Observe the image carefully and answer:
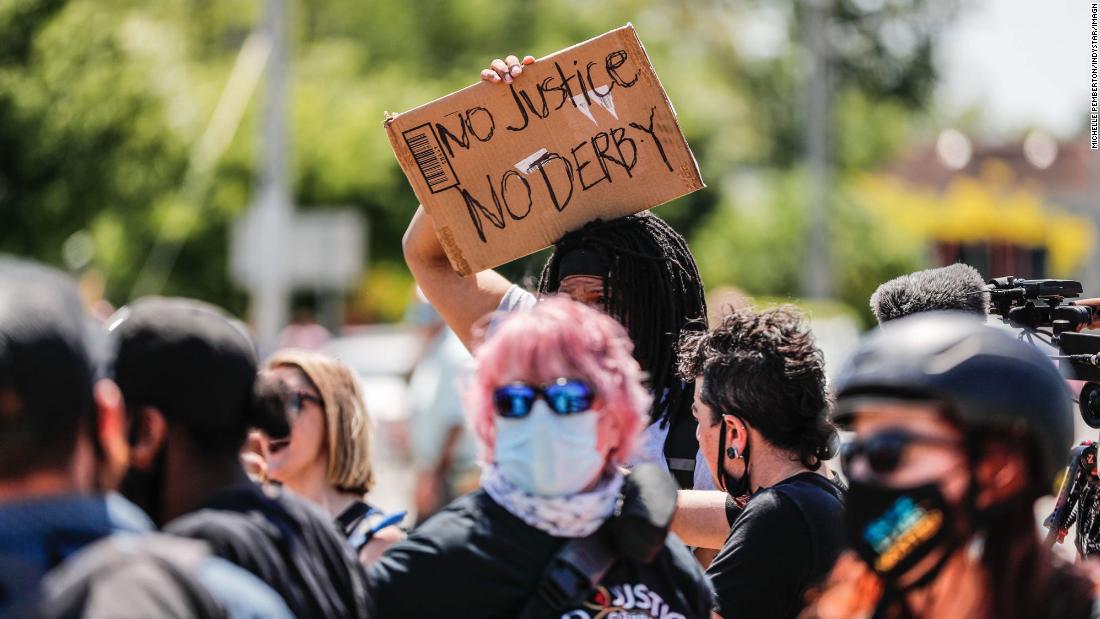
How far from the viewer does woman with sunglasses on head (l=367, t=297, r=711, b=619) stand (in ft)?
8.55

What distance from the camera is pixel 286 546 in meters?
2.40

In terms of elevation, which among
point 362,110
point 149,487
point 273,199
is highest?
point 362,110

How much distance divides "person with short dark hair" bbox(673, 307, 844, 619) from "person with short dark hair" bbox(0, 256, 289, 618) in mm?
1496

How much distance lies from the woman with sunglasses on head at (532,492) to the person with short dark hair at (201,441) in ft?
0.58

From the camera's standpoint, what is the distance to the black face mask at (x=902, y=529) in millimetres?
2258

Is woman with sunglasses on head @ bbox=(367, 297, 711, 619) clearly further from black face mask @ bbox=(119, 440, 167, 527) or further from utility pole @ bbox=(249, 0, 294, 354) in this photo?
utility pole @ bbox=(249, 0, 294, 354)

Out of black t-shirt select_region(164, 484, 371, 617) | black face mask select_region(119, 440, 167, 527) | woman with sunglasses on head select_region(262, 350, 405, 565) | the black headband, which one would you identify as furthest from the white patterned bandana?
woman with sunglasses on head select_region(262, 350, 405, 565)

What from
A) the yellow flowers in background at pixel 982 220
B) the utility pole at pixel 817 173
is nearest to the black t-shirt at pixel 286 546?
the utility pole at pixel 817 173

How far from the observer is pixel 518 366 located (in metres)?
2.66

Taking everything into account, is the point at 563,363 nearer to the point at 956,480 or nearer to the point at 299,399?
the point at 956,480

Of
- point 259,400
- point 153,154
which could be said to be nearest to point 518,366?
point 259,400

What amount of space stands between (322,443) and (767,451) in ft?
4.21

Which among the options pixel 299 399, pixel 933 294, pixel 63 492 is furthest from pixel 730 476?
pixel 63 492

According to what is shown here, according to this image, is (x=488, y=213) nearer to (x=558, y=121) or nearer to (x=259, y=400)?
(x=558, y=121)
